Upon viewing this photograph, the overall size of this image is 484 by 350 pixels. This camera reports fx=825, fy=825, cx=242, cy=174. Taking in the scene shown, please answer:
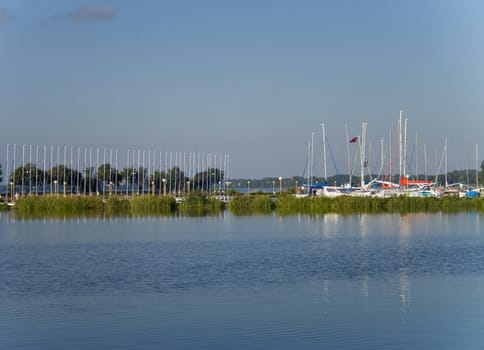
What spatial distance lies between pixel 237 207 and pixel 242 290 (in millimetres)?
47035

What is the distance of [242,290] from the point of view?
23156 millimetres

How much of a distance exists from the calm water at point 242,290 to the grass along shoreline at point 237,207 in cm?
2262

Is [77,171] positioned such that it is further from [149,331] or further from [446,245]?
[149,331]

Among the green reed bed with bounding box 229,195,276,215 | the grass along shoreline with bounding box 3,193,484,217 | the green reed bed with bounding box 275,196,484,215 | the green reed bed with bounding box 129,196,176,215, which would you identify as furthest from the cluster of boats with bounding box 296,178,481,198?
the green reed bed with bounding box 129,196,176,215

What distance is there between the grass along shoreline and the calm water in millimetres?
22617

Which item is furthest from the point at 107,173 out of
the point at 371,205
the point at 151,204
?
the point at 371,205

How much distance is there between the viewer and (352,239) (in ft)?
130

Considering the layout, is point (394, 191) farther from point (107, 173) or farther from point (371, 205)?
point (107, 173)

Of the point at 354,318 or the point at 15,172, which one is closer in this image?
the point at 354,318

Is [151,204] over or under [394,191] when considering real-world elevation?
under

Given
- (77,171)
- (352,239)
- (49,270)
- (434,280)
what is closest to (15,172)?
(77,171)

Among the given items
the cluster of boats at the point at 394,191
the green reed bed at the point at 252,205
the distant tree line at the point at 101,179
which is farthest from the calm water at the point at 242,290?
the distant tree line at the point at 101,179

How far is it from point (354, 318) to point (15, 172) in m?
81.3

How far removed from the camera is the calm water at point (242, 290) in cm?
1722
